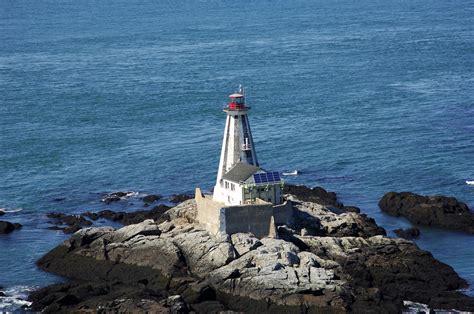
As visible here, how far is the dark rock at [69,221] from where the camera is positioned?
218ft

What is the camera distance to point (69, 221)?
6812cm

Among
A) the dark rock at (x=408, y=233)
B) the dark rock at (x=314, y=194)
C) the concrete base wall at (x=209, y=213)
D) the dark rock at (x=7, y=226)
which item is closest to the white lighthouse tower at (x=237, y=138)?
the concrete base wall at (x=209, y=213)

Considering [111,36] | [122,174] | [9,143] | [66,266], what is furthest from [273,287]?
[111,36]

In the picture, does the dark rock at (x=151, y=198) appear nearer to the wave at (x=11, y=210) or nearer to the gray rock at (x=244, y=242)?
the wave at (x=11, y=210)

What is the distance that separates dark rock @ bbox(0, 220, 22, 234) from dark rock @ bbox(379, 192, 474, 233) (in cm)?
2020

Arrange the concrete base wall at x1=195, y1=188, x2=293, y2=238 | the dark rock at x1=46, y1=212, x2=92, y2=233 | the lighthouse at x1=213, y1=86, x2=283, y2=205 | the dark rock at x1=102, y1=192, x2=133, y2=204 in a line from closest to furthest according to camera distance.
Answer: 1. the concrete base wall at x1=195, y1=188, x2=293, y2=238
2. the lighthouse at x1=213, y1=86, x2=283, y2=205
3. the dark rock at x1=46, y1=212, x2=92, y2=233
4. the dark rock at x1=102, y1=192, x2=133, y2=204

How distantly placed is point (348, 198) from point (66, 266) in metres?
18.8

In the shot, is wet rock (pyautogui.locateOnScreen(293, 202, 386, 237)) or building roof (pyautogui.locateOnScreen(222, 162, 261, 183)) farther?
wet rock (pyautogui.locateOnScreen(293, 202, 386, 237))

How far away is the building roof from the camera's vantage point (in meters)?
58.2

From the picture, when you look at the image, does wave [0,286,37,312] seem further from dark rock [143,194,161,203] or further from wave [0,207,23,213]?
dark rock [143,194,161,203]

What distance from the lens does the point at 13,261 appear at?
6241 centimetres

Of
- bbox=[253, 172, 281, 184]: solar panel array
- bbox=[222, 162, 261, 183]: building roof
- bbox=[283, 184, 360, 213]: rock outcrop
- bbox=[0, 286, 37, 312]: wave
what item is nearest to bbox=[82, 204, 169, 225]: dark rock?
bbox=[283, 184, 360, 213]: rock outcrop

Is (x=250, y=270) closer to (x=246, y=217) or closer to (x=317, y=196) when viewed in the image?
(x=246, y=217)

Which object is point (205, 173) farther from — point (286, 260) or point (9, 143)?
point (286, 260)
